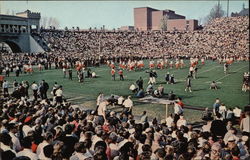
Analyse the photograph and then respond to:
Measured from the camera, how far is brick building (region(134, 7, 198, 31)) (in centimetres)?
9188

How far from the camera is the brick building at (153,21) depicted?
91875mm

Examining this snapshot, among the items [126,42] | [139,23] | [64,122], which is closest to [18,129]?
[64,122]

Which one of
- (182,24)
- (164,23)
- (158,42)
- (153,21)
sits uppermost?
(153,21)

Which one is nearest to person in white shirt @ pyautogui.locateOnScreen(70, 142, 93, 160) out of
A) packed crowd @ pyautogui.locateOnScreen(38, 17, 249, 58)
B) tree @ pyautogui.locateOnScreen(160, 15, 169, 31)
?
packed crowd @ pyautogui.locateOnScreen(38, 17, 249, 58)

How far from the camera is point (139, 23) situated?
9219 centimetres

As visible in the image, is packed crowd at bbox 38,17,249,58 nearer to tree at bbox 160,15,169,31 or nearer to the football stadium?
the football stadium

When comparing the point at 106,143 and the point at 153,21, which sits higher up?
the point at 153,21

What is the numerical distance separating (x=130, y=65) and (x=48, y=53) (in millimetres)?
20630

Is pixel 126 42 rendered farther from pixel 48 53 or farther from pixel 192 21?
pixel 192 21

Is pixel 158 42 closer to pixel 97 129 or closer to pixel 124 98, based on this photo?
pixel 124 98

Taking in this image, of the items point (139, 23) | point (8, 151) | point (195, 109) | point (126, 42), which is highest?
point (139, 23)

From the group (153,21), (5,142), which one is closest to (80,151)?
(5,142)

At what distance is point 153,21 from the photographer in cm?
9425

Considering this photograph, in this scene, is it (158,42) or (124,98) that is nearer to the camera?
(124,98)
